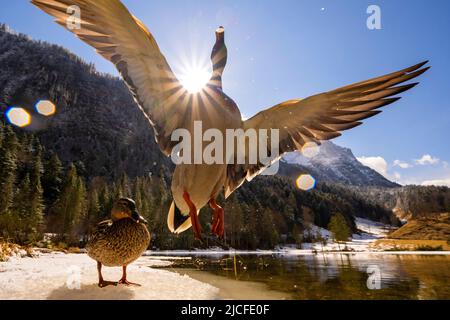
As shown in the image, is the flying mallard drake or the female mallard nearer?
the flying mallard drake

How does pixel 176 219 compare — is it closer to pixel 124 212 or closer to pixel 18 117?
pixel 124 212

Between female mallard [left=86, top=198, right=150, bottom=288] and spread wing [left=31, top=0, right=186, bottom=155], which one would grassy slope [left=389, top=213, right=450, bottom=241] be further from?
spread wing [left=31, top=0, right=186, bottom=155]

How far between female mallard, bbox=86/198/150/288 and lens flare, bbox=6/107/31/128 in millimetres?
220885

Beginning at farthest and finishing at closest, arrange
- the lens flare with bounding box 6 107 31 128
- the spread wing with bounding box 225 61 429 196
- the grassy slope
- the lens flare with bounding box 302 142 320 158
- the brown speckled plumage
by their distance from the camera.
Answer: the lens flare with bounding box 6 107 31 128
the grassy slope
the lens flare with bounding box 302 142 320 158
the brown speckled plumage
the spread wing with bounding box 225 61 429 196

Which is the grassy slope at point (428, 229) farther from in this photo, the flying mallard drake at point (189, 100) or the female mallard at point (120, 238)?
the female mallard at point (120, 238)

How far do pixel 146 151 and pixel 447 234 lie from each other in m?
143

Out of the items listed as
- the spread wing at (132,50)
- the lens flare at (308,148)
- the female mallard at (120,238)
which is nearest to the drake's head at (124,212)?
the female mallard at (120,238)

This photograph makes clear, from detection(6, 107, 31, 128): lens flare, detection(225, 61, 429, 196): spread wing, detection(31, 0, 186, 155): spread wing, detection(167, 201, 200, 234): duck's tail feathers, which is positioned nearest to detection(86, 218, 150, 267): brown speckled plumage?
detection(167, 201, 200, 234): duck's tail feathers

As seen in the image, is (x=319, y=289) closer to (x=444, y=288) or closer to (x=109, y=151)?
(x=444, y=288)

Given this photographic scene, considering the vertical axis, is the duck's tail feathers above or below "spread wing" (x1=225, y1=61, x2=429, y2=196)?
below

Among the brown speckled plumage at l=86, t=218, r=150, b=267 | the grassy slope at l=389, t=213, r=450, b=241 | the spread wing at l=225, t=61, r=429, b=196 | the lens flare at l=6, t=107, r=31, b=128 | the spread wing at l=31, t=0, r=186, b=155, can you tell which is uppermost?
the lens flare at l=6, t=107, r=31, b=128

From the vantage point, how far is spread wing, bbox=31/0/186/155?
4.08 meters

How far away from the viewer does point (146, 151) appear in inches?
6875
